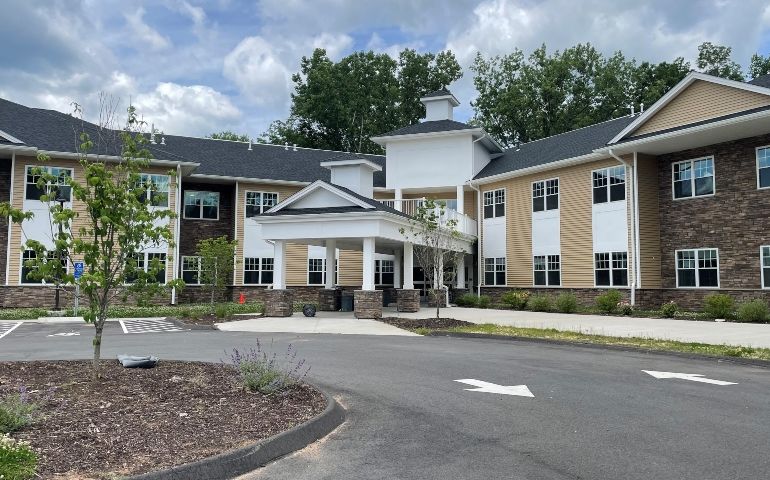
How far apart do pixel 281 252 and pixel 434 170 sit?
11.6 metres

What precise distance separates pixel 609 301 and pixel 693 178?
5.89m

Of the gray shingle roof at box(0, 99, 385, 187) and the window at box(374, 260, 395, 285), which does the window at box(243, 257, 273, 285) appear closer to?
the gray shingle roof at box(0, 99, 385, 187)

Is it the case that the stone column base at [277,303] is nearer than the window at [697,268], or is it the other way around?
the stone column base at [277,303]

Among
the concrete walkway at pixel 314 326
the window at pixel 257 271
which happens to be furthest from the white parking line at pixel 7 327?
the window at pixel 257 271

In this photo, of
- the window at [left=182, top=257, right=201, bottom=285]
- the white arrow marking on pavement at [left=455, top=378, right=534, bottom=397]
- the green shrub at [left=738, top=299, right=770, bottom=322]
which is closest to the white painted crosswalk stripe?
the window at [left=182, top=257, right=201, bottom=285]

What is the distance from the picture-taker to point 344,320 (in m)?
22.0

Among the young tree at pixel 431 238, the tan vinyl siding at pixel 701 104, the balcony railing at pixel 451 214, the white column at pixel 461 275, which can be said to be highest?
the tan vinyl siding at pixel 701 104

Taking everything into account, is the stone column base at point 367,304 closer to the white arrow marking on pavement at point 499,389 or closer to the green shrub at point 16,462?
the white arrow marking on pavement at point 499,389

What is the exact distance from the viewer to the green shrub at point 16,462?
4.46m

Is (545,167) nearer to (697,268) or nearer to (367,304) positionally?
(697,268)

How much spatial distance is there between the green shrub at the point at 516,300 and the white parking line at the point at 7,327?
758 inches

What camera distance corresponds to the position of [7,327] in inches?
802

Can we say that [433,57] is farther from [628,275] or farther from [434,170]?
[628,275]

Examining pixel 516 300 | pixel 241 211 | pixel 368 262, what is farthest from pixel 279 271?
pixel 516 300
